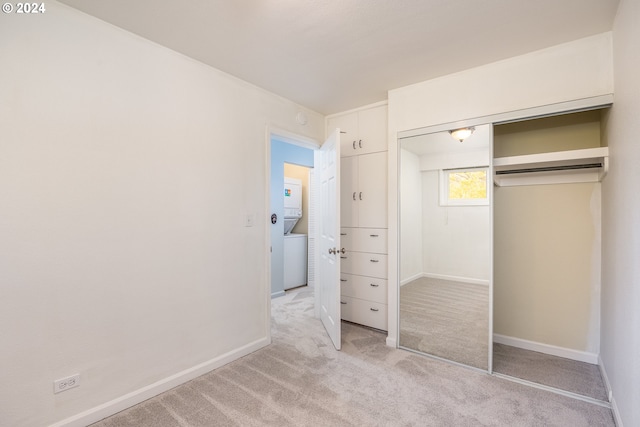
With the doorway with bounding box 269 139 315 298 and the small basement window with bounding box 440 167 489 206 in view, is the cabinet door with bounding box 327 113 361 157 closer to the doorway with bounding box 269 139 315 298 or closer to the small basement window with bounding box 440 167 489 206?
the doorway with bounding box 269 139 315 298

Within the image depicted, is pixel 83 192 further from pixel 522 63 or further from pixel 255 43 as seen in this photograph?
pixel 522 63

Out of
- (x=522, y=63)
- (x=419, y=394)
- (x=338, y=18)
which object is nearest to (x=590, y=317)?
(x=419, y=394)

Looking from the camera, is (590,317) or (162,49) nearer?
(162,49)

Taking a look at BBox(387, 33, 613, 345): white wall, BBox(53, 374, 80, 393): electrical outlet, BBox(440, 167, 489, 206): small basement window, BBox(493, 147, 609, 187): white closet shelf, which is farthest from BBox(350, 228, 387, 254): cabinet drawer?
BBox(53, 374, 80, 393): electrical outlet

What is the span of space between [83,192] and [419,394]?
2587 mm

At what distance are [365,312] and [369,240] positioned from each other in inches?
32.7

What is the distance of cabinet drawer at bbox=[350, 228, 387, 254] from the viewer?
124 inches

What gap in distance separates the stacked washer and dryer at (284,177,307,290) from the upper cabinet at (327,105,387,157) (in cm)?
172

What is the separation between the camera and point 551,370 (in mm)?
2307

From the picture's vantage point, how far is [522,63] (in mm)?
2215

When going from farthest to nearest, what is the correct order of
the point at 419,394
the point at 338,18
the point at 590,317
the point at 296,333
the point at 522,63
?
the point at 296,333 < the point at 590,317 < the point at 522,63 < the point at 419,394 < the point at 338,18

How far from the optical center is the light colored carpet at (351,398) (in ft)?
5.84

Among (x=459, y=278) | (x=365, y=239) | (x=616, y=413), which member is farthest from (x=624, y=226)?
(x=365, y=239)

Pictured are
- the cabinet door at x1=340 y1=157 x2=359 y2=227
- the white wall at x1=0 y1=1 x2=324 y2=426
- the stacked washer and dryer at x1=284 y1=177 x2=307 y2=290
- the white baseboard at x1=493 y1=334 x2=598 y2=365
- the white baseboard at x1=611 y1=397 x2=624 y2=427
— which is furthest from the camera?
the stacked washer and dryer at x1=284 y1=177 x2=307 y2=290
